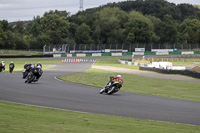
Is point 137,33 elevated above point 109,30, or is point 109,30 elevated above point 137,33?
point 109,30

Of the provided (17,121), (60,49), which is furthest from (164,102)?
(60,49)

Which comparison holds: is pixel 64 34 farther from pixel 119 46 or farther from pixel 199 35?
pixel 199 35

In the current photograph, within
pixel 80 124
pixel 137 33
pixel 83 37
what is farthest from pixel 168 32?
pixel 80 124

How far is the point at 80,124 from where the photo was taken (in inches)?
410

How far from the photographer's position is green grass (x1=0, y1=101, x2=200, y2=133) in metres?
9.10

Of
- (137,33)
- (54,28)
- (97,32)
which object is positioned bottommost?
(137,33)

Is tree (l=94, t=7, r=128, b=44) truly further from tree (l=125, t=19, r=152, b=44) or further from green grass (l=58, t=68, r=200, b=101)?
green grass (l=58, t=68, r=200, b=101)

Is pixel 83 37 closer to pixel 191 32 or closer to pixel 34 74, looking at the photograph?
pixel 191 32

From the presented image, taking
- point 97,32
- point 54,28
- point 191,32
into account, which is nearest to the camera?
point 54,28

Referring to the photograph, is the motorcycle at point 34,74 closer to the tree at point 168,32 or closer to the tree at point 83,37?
the tree at point 83,37

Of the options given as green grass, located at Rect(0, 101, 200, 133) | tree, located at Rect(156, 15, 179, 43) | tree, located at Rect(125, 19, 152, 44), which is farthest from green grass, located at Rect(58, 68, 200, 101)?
tree, located at Rect(156, 15, 179, 43)

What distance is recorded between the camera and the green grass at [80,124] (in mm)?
9104

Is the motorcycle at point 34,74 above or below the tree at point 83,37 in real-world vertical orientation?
below

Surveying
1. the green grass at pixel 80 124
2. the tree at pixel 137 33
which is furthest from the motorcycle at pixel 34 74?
the tree at pixel 137 33
